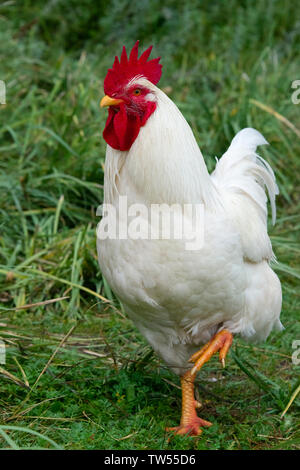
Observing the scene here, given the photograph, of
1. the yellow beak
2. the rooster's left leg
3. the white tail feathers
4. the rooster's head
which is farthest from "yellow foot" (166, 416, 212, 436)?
the yellow beak

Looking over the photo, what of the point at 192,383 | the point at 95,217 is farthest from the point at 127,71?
the point at 95,217

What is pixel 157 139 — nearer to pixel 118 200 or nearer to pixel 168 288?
pixel 118 200

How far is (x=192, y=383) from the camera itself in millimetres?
3723

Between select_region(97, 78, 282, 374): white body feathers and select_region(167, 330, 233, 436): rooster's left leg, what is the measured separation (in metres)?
0.08

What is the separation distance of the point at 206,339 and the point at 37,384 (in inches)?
41.0

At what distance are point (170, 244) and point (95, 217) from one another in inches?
103

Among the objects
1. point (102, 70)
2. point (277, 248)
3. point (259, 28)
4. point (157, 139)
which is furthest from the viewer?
point (259, 28)

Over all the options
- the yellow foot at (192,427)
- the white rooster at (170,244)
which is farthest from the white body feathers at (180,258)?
the yellow foot at (192,427)

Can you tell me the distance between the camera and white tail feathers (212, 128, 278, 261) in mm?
3467

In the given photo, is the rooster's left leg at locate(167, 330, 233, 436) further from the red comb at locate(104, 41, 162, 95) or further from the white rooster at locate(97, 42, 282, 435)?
the red comb at locate(104, 41, 162, 95)

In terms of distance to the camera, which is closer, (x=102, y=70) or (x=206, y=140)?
(x=206, y=140)

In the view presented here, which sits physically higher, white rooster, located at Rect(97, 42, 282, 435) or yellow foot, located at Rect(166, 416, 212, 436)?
white rooster, located at Rect(97, 42, 282, 435)

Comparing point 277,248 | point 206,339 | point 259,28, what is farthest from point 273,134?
point 206,339

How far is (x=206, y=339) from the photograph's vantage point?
3533 millimetres
